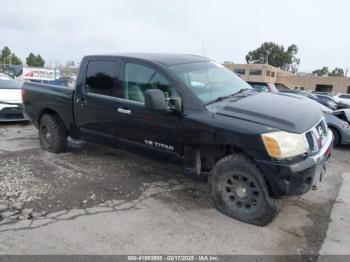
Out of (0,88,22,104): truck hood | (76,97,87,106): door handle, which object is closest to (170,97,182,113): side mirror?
(76,97,87,106): door handle

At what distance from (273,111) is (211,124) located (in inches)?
26.6

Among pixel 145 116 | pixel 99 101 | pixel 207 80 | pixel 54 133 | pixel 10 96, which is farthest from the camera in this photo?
pixel 10 96

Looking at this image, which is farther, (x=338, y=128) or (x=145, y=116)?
(x=338, y=128)

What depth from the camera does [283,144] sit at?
10.8 feet

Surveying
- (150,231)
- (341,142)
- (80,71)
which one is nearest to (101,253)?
(150,231)

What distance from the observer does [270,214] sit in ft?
11.6

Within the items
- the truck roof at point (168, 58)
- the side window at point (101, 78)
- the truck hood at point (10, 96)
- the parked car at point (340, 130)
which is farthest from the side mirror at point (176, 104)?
the truck hood at point (10, 96)

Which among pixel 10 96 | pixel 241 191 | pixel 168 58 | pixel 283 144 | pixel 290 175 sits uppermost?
pixel 168 58

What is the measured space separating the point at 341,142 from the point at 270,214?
5.24m

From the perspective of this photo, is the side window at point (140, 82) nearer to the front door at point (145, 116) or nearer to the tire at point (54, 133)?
the front door at point (145, 116)

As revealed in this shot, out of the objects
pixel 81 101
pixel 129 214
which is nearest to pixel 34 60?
pixel 81 101

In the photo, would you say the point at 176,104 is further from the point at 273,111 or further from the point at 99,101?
the point at 99,101

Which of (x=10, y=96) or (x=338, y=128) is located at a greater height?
(x=10, y=96)

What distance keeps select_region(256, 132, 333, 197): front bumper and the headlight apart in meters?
0.09
